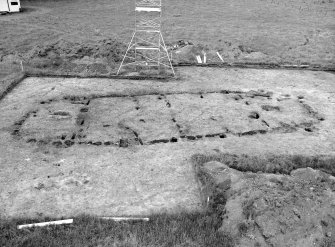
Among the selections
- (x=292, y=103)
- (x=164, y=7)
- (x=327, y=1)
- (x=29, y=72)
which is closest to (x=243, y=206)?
(x=292, y=103)

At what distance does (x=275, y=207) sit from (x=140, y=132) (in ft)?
14.5

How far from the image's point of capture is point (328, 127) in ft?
33.7

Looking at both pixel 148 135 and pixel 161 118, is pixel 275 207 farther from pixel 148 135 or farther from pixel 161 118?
pixel 161 118

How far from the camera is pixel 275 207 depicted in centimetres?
630

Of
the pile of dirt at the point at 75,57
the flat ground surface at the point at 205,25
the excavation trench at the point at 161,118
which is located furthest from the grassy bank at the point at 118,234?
the flat ground surface at the point at 205,25

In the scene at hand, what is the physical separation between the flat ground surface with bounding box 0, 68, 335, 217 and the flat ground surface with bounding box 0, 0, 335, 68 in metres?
3.65

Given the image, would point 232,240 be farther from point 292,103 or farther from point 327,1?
point 327,1

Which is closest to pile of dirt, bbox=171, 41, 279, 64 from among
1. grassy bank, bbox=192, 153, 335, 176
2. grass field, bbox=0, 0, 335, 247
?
grass field, bbox=0, 0, 335, 247

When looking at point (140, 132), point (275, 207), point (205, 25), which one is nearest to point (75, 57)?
point (140, 132)

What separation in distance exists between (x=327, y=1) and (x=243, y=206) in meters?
27.5

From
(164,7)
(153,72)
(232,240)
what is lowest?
(232,240)

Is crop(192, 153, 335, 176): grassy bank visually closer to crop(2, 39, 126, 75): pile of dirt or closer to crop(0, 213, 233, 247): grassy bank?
crop(0, 213, 233, 247): grassy bank

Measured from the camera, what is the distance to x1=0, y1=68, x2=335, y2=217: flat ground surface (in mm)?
7234

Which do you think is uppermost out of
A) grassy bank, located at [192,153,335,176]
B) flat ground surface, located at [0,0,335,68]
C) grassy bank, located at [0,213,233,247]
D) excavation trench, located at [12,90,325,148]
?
flat ground surface, located at [0,0,335,68]
